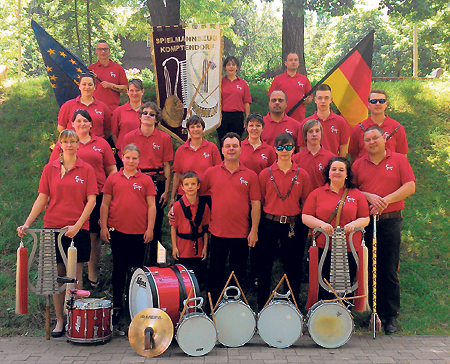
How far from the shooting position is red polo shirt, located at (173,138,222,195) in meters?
6.82

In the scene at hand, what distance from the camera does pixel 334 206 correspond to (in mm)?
6117

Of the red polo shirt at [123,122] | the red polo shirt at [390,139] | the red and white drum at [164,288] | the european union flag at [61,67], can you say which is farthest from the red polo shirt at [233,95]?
the red and white drum at [164,288]

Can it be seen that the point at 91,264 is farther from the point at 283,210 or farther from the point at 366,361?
the point at 366,361

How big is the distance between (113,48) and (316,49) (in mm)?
26032

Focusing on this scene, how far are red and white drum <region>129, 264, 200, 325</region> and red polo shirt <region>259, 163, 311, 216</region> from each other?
120 cm

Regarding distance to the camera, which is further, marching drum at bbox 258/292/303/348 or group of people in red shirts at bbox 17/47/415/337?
group of people in red shirts at bbox 17/47/415/337

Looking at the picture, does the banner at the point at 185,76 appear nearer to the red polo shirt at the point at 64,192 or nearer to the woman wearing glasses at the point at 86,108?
the woman wearing glasses at the point at 86,108

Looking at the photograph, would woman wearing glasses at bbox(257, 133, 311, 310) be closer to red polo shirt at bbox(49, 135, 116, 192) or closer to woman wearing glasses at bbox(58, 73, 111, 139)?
red polo shirt at bbox(49, 135, 116, 192)

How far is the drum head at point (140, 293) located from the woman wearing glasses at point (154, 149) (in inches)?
36.3

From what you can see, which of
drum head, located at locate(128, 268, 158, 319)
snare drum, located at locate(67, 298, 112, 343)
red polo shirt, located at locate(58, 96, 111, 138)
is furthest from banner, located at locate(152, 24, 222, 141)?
snare drum, located at locate(67, 298, 112, 343)

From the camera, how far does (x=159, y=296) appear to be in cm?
579

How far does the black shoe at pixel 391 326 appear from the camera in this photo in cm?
645

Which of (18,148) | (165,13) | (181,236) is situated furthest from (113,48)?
(181,236)

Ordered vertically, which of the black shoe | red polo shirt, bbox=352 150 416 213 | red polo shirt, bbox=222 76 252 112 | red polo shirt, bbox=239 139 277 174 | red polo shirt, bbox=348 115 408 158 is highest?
red polo shirt, bbox=222 76 252 112
